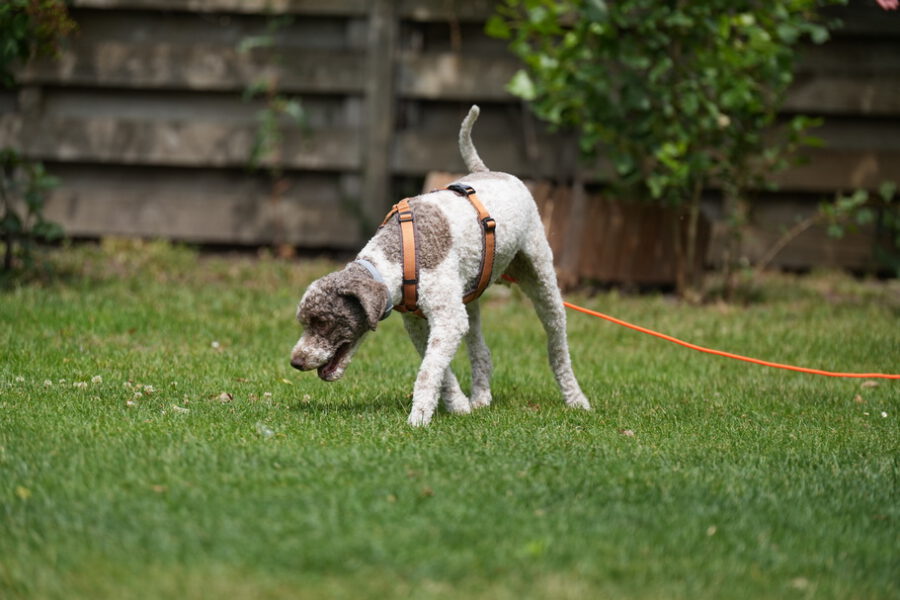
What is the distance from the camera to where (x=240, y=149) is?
8539mm

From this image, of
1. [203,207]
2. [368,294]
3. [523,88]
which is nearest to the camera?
[368,294]

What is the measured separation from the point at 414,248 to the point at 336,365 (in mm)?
553

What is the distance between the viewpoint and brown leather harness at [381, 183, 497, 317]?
4133 millimetres

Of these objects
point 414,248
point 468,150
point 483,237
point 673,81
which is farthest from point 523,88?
point 414,248

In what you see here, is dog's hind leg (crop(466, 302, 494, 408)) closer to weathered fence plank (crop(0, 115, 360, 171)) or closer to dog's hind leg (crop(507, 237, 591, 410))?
dog's hind leg (crop(507, 237, 591, 410))

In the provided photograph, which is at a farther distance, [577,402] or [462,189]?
[577,402]

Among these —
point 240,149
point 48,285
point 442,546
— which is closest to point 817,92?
point 240,149

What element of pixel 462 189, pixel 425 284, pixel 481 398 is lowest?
pixel 481 398

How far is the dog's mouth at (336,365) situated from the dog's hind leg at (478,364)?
706mm

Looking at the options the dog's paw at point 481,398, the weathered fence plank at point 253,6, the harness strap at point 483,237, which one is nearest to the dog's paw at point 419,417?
the harness strap at point 483,237

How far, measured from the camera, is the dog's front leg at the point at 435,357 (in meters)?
4.12

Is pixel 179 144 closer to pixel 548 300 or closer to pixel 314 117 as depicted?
pixel 314 117

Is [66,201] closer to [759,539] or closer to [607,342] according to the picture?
[607,342]

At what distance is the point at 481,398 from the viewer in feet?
15.6
